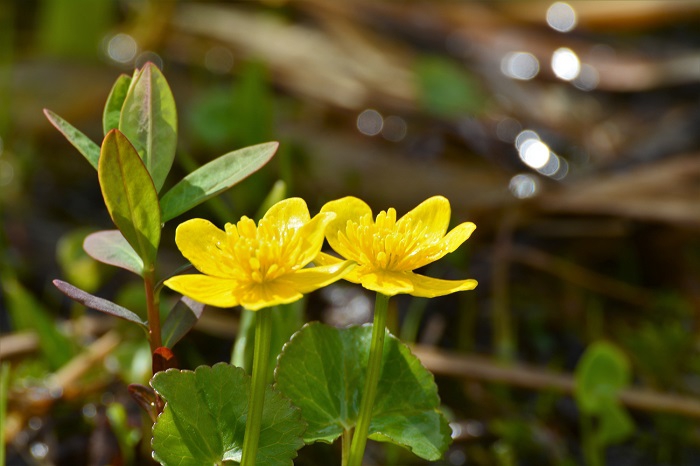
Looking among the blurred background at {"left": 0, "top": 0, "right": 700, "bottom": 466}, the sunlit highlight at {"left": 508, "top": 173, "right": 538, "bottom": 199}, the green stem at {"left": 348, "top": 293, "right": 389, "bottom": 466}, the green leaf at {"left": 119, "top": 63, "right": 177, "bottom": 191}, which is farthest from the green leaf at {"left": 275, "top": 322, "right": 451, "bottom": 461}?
the sunlit highlight at {"left": 508, "top": 173, "right": 538, "bottom": 199}

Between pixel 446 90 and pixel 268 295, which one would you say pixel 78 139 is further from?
pixel 446 90

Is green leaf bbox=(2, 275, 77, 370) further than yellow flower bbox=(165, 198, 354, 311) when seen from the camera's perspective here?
Yes

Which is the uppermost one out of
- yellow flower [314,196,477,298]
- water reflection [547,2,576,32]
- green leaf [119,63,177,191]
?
water reflection [547,2,576,32]

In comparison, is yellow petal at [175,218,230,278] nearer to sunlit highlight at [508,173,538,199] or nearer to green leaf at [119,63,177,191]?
green leaf at [119,63,177,191]

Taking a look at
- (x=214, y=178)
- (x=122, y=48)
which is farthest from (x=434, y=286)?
(x=122, y=48)

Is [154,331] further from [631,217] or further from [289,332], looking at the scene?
[631,217]

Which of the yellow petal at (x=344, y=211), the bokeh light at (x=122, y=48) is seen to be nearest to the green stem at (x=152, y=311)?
the yellow petal at (x=344, y=211)
